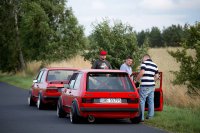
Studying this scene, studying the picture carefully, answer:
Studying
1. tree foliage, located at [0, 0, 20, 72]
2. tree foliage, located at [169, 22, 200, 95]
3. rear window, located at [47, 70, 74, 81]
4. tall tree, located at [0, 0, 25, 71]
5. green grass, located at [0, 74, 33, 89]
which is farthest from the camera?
tree foliage, located at [0, 0, 20, 72]

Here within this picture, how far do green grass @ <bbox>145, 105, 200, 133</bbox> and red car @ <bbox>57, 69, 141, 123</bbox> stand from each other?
26.2 inches

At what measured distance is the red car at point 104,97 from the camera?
15.2 m

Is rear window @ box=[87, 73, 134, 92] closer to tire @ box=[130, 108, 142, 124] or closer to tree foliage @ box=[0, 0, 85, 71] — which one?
tire @ box=[130, 108, 142, 124]

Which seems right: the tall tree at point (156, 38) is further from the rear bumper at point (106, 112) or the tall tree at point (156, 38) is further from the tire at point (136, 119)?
the rear bumper at point (106, 112)

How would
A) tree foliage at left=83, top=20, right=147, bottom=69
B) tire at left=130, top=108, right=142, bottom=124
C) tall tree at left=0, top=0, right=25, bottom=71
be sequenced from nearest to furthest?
tire at left=130, top=108, right=142, bottom=124 → tree foliage at left=83, top=20, right=147, bottom=69 → tall tree at left=0, top=0, right=25, bottom=71

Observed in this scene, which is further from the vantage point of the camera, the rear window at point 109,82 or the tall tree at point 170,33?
the tall tree at point 170,33

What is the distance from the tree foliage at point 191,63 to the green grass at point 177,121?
423cm

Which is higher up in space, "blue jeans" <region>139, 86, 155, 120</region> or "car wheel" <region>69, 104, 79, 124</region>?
"blue jeans" <region>139, 86, 155, 120</region>

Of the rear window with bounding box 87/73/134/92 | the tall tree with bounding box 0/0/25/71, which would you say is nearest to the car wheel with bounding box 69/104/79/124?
the rear window with bounding box 87/73/134/92

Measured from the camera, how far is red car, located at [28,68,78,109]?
20.7m

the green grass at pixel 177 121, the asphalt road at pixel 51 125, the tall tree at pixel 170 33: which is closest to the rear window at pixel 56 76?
the asphalt road at pixel 51 125

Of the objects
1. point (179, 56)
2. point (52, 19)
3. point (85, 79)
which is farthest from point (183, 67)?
point (52, 19)

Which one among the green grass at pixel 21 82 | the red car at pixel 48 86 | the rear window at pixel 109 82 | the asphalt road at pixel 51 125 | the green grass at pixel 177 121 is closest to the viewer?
the green grass at pixel 177 121

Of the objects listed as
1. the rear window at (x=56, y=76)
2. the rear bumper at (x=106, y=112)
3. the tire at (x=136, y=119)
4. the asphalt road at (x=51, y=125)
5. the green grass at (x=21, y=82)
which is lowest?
the green grass at (x=21, y=82)
